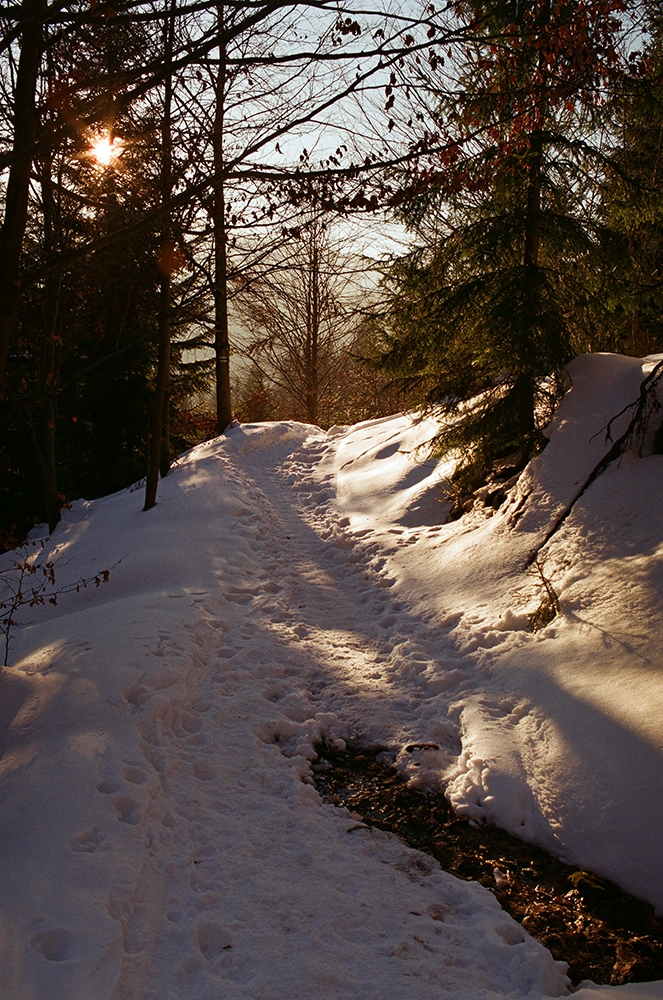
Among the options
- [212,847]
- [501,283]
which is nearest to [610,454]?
[501,283]

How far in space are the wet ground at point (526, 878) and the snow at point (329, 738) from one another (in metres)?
0.10

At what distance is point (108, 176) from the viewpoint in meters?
8.24

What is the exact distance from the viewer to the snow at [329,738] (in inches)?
109

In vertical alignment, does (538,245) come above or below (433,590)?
above

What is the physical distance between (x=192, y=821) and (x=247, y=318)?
745 inches

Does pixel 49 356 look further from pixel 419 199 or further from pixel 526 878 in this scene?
pixel 526 878

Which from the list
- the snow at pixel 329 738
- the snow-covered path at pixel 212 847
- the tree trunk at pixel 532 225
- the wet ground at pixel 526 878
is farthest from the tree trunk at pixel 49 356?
the wet ground at pixel 526 878

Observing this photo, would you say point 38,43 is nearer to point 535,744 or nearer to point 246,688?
point 246,688

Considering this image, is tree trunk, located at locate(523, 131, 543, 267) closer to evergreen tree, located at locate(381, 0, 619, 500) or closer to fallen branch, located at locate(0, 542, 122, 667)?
evergreen tree, located at locate(381, 0, 619, 500)

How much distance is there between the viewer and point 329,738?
15.0 feet

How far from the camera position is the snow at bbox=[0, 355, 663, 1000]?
2762 mm

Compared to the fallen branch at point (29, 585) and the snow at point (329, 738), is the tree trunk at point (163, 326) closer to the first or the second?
the fallen branch at point (29, 585)

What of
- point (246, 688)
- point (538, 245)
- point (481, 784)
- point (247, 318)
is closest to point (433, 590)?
point (246, 688)

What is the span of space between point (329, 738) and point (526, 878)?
1647 millimetres
